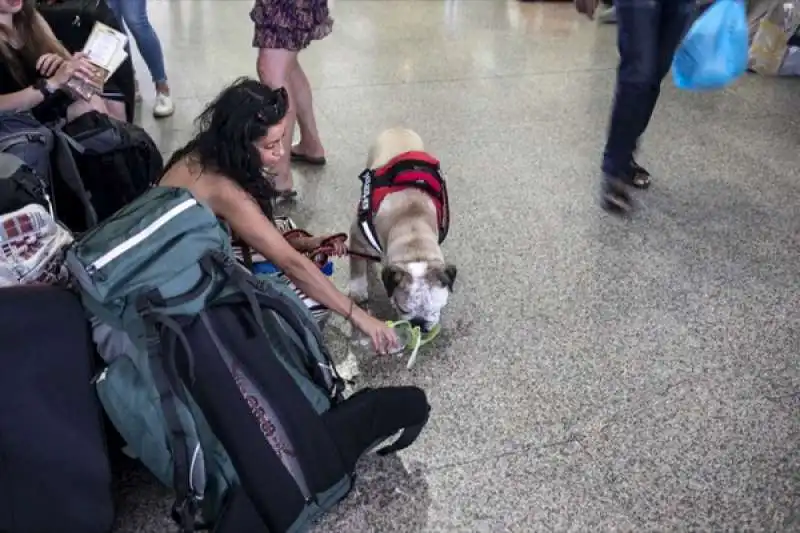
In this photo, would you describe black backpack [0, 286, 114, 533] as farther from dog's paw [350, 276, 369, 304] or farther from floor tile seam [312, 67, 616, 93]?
floor tile seam [312, 67, 616, 93]

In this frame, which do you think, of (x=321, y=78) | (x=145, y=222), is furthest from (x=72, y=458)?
(x=321, y=78)

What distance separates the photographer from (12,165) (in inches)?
78.7

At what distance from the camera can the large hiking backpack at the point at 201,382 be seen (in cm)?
158

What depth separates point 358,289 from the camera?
8.32 ft

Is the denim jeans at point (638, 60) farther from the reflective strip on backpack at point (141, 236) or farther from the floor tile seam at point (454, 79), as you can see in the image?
the reflective strip on backpack at point (141, 236)

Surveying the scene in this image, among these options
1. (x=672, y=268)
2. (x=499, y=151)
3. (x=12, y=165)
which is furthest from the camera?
(x=499, y=151)


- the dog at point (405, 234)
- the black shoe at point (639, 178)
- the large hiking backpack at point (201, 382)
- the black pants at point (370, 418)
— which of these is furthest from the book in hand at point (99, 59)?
the black shoe at point (639, 178)

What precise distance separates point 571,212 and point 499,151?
0.65 metres

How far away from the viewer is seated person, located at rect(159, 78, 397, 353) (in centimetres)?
197

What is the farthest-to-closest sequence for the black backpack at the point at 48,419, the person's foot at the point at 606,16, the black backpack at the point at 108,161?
1. the person's foot at the point at 606,16
2. the black backpack at the point at 108,161
3. the black backpack at the point at 48,419

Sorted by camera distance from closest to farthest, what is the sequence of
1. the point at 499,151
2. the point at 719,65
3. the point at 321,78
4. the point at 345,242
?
the point at 345,242 → the point at 719,65 → the point at 499,151 → the point at 321,78

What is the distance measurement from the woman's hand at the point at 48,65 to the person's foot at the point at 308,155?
1108mm

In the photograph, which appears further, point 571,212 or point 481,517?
point 571,212

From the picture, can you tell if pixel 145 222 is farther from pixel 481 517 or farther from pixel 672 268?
pixel 672 268
